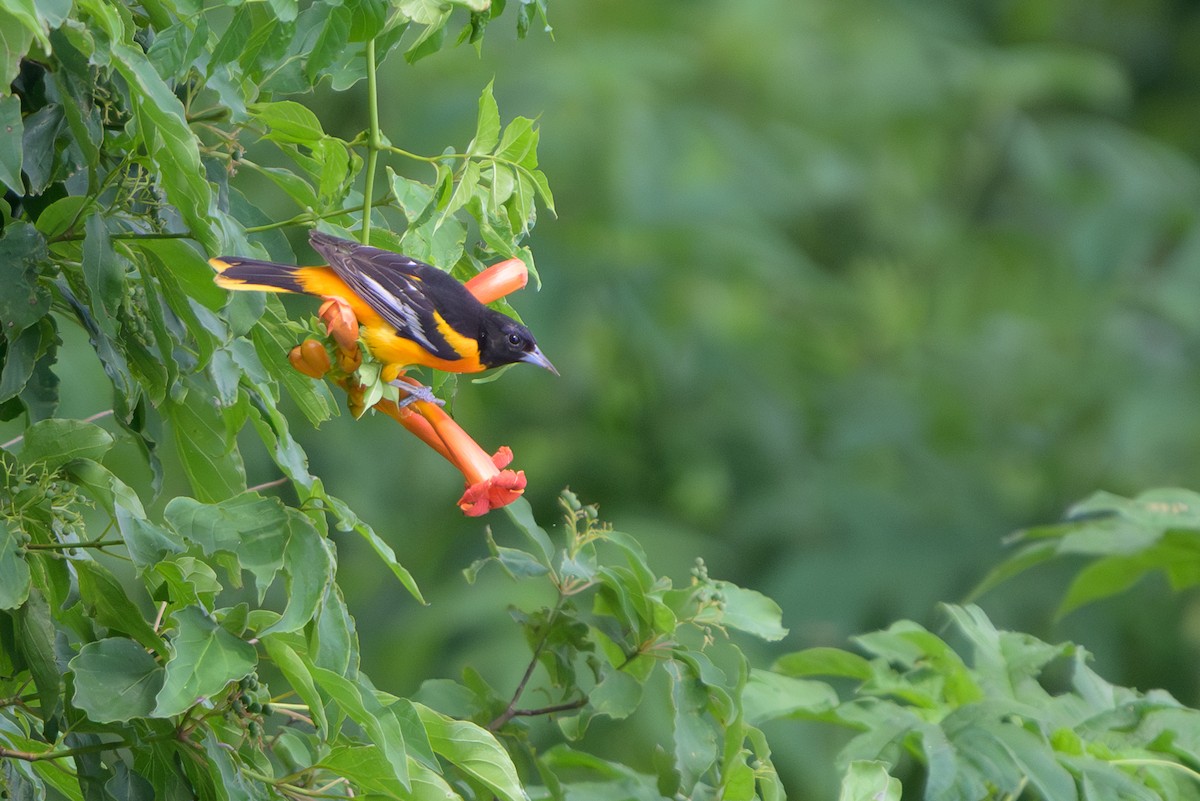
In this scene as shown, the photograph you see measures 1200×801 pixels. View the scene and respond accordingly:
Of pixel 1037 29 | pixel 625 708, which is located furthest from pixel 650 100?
pixel 625 708

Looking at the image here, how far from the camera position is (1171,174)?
7.26 m

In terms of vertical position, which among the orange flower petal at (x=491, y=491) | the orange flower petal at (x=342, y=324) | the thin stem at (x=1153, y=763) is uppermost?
the orange flower petal at (x=342, y=324)

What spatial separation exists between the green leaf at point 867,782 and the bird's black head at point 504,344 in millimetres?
588

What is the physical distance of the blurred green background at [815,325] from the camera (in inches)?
228

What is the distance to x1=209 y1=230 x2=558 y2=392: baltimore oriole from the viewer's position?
1484mm

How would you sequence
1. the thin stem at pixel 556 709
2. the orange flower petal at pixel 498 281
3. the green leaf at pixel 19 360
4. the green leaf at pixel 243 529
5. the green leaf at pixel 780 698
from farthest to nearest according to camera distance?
the green leaf at pixel 780 698 → the thin stem at pixel 556 709 → the orange flower petal at pixel 498 281 → the green leaf at pixel 19 360 → the green leaf at pixel 243 529

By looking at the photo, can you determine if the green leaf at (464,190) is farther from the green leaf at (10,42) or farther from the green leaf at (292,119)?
the green leaf at (10,42)

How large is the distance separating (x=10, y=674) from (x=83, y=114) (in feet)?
2.13

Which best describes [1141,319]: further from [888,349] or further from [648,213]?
[648,213]

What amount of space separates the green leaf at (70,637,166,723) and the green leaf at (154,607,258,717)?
0.04 m

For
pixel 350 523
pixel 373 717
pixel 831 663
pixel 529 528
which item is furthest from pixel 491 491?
pixel 831 663

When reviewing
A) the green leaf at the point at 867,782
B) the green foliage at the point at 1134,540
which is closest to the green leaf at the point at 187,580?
the green leaf at the point at 867,782

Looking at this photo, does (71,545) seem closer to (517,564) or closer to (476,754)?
(476,754)

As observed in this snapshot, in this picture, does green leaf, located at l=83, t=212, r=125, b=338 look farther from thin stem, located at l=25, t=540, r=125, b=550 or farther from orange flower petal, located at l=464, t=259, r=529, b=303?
orange flower petal, located at l=464, t=259, r=529, b=303
